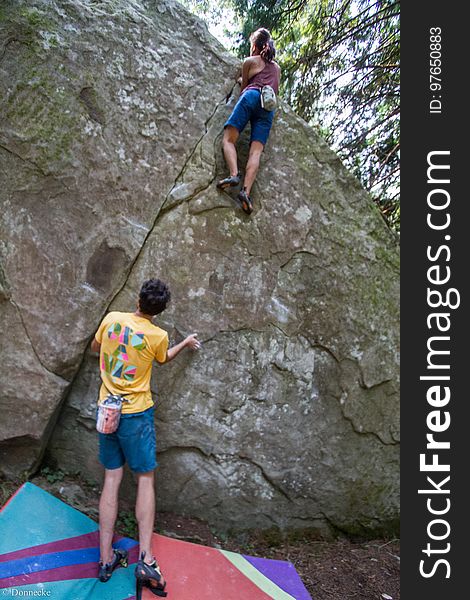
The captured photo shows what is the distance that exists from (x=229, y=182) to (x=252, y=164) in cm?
23

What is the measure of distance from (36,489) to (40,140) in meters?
2.30

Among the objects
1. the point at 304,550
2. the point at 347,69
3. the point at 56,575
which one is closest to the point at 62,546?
the point at 56,575

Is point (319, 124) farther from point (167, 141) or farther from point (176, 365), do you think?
point (176, 365)

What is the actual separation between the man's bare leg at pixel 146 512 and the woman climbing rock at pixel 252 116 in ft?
6.39

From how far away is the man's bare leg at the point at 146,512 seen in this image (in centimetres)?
241

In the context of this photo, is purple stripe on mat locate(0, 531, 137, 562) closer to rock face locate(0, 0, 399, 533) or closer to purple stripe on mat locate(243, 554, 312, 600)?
rock face locate(0, 0, 399, 533)

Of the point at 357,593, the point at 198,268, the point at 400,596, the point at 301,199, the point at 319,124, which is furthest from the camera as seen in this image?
the point at 319,124

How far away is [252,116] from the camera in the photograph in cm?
333

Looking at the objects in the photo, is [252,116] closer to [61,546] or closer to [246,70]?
[246,70]

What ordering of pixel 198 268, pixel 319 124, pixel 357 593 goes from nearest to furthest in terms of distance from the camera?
pixel 357 593, pixel 198 268, pixel 319 124

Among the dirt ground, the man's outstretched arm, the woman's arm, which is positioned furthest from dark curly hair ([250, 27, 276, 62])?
the dirt ground

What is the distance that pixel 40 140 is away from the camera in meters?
3.05

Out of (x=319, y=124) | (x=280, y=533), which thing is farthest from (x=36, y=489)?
(x=319, y=124)

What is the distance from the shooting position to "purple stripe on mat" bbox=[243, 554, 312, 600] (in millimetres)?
2701
